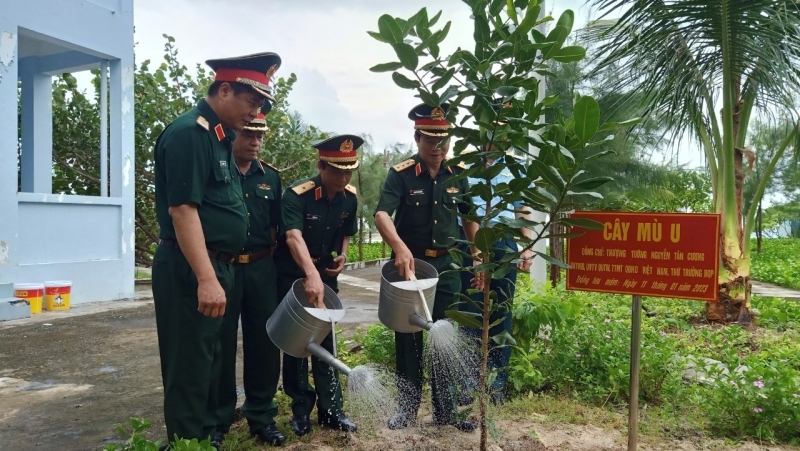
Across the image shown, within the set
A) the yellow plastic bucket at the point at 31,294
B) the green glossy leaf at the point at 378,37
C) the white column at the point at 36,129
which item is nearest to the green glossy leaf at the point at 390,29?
the green glossy leaf at the point at 378,37

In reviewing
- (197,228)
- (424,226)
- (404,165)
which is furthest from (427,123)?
(197,228)

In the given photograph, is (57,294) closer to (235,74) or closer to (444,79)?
(235,74)

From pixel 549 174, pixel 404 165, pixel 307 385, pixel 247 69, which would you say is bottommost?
pixel 307 385

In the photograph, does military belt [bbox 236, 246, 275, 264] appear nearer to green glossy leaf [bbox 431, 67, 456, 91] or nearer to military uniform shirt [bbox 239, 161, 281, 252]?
military uniform shirt [bbox 239, 161, 281, 252]

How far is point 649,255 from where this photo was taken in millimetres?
2564

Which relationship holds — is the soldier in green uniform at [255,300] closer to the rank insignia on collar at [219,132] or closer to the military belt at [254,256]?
the military belt at [254,256]

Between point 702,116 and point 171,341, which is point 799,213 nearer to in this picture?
point 702,116

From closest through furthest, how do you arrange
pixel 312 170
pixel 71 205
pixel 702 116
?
pixel 702 116
pixel 71 205
pixel 312 170

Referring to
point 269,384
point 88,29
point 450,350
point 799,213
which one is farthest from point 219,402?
point 799,213

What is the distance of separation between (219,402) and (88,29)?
21.6 feet

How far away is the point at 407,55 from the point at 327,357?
1.16 metres

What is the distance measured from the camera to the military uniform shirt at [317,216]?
3266 millimetres

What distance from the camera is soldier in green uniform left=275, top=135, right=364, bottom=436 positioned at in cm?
324

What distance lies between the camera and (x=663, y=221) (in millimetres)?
2533
